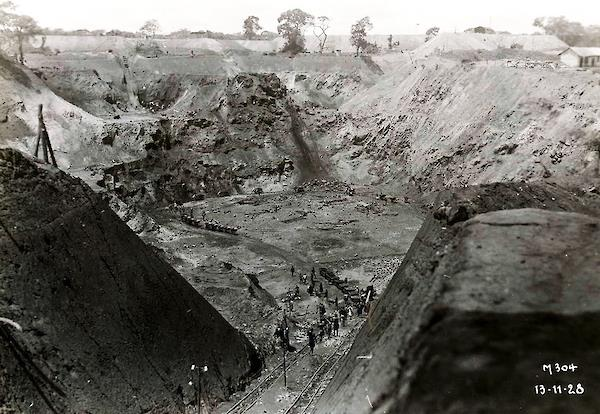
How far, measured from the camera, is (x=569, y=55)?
49031 millimetres

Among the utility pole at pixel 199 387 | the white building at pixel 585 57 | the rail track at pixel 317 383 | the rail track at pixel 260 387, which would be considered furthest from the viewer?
the white building at pixel 585 57

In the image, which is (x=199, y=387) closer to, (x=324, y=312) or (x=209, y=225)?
(x=324, y=312)

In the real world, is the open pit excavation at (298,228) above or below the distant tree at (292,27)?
below

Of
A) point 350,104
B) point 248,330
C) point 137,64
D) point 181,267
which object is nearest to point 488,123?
point 350,104

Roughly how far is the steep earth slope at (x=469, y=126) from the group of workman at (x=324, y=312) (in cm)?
1719

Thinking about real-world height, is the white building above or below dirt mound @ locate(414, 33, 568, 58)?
below

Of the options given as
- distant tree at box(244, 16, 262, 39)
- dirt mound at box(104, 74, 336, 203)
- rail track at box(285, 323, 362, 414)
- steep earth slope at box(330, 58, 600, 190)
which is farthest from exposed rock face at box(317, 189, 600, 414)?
distant tree at box(244, 16, 262, 39)

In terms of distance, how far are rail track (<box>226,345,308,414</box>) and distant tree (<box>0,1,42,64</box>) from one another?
44.2 metres

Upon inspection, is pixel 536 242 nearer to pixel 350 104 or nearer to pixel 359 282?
pixel 359 282

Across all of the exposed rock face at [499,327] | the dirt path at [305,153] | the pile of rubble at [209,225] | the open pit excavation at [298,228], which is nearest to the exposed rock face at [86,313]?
the open pit excavation at [298,228]

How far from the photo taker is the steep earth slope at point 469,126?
3425cm

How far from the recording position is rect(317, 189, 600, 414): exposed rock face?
18.9 ft

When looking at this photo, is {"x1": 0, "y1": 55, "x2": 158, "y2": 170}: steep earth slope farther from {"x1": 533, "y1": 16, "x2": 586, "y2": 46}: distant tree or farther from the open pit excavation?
{"x1": 533, "y1": 16, "x2": 586, "y2": 46}: distant tree

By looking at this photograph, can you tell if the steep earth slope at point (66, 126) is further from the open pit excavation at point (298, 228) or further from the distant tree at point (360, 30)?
the distant tree at point (360, 30)
